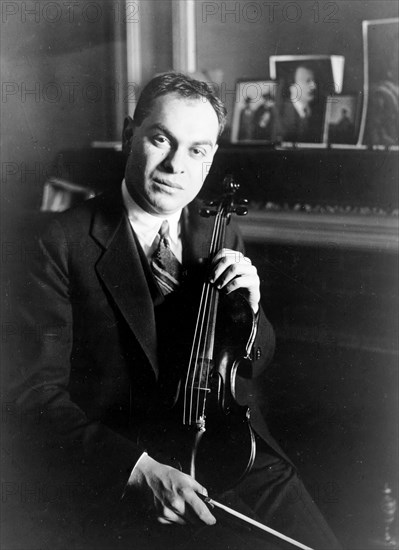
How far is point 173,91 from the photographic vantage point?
110 cm

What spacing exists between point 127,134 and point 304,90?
0.49 meters

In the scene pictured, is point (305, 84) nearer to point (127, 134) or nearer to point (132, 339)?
point (127, 134)

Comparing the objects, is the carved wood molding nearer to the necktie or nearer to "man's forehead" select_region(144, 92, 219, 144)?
the necktie

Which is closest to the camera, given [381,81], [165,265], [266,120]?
[165,265]

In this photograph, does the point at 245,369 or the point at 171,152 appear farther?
the point at 245,369

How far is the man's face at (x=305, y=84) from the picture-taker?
1.31 meters

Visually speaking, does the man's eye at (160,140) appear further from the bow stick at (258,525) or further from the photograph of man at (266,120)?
the bow stick at (258,525)

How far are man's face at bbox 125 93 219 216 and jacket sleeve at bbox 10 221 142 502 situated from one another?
21cm

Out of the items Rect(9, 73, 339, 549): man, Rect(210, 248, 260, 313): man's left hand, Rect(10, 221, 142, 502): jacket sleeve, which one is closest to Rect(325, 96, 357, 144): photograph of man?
Rect(9, 73, 339, 549): man

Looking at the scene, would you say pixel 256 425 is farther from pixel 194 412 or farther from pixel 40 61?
pixel 40 61

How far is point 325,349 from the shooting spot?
4.33ft

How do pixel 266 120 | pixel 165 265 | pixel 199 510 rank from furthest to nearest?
1. pixel 266 120
2. pixel 165 265
3. pixel 199 510

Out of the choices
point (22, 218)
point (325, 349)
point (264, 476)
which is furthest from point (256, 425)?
point (22, 218)

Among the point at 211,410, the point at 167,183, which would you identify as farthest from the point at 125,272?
the point at 211,410
